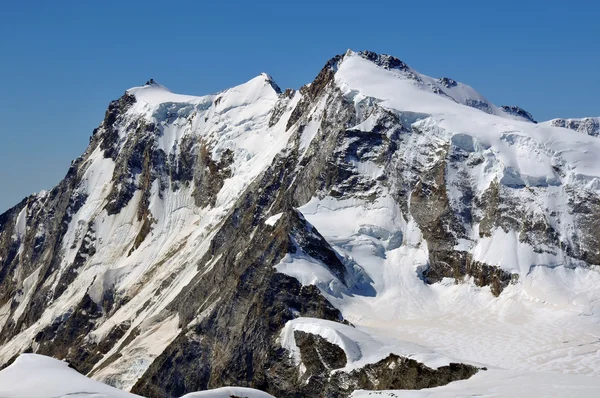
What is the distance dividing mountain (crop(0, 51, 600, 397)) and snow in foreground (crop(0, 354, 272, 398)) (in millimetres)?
28069

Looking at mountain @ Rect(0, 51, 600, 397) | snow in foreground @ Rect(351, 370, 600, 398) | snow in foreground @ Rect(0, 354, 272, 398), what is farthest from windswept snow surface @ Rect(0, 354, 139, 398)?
mountain @ Rect(0, 51, 600, 397)

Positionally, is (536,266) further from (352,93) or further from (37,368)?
(37,368)

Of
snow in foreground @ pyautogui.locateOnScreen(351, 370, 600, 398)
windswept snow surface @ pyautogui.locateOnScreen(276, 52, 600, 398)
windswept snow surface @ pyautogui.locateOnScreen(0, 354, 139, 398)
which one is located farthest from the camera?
windswept snow surface @ pyautogui.locateOnScreen(276, 52, 600, 398)

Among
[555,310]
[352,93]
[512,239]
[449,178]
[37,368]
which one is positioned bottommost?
[37,368]

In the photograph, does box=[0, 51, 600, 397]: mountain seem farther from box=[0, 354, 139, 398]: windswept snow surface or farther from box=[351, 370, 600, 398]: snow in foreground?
box=[0, 354, 139, 398]: windswept snow surface

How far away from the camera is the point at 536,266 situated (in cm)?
10938

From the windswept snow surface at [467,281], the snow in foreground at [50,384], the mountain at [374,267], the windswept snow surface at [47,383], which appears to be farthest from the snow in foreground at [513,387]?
the windswept snow surface at [47,383]

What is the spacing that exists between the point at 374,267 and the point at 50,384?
71505mm

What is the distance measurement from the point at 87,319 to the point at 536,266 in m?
88.4

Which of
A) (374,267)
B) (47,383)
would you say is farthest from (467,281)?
(47,383)

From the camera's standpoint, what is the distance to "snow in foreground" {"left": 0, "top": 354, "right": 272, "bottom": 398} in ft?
155

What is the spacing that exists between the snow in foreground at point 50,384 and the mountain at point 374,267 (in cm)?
2807

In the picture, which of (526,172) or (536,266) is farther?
(526,172)

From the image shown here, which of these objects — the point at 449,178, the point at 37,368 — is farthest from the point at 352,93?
the point at 37,368
